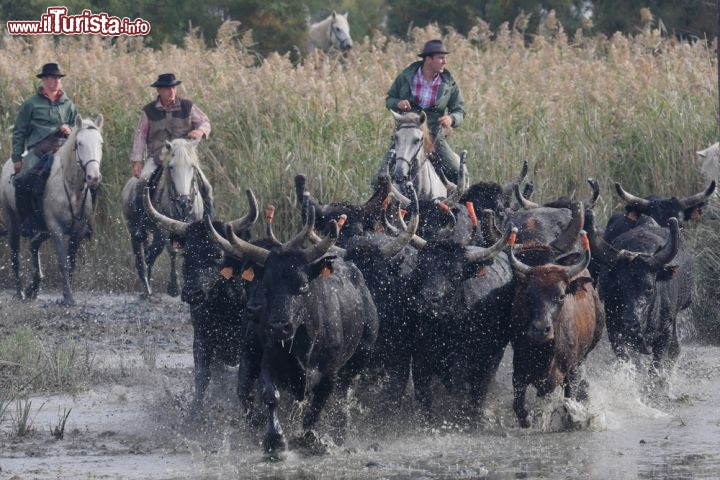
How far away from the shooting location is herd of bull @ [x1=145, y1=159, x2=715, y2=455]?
33.4 ft

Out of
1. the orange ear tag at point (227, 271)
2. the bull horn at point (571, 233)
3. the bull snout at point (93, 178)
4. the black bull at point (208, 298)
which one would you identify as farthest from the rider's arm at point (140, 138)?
the orange ear tag at point (227, 271)

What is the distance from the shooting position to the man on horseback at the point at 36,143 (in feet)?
59.8

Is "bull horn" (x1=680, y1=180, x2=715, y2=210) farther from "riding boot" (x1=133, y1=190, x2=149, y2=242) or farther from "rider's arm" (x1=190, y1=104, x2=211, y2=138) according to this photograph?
"riding boot" (x1=133, y1=190, x2=149, y2=242)

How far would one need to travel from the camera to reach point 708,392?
12.8 metres

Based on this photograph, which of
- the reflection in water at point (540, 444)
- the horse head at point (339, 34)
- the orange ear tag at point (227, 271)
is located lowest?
the reflection in water at point (540, 444)

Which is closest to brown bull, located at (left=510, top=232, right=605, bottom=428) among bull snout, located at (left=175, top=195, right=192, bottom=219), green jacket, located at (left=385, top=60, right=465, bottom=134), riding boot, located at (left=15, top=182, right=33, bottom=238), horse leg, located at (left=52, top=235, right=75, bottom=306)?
green jacket, located at (left=385, top=60, right=465, bottom=134)

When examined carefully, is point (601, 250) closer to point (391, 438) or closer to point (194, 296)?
point (391, 438)

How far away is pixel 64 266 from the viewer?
17594 mm

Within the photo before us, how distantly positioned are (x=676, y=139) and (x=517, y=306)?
285 inches

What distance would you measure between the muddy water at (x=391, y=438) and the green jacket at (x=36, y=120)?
5.17m

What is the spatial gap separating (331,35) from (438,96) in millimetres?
16670

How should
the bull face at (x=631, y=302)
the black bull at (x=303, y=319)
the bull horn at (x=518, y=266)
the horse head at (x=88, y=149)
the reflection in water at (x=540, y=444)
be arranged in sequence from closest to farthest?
1. the reflection in water at (x=540, y=444)
2. the black bull at (x=303, y=319)
3. the bull horn at (x=518, y=266)
4. the bull face at (x=631, y=302)
5. the horse head at (x=88, y=149)

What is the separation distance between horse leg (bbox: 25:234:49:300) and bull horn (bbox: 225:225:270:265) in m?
8.12

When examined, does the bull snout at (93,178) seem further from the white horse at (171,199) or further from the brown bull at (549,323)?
the brown bull at (549,323)
